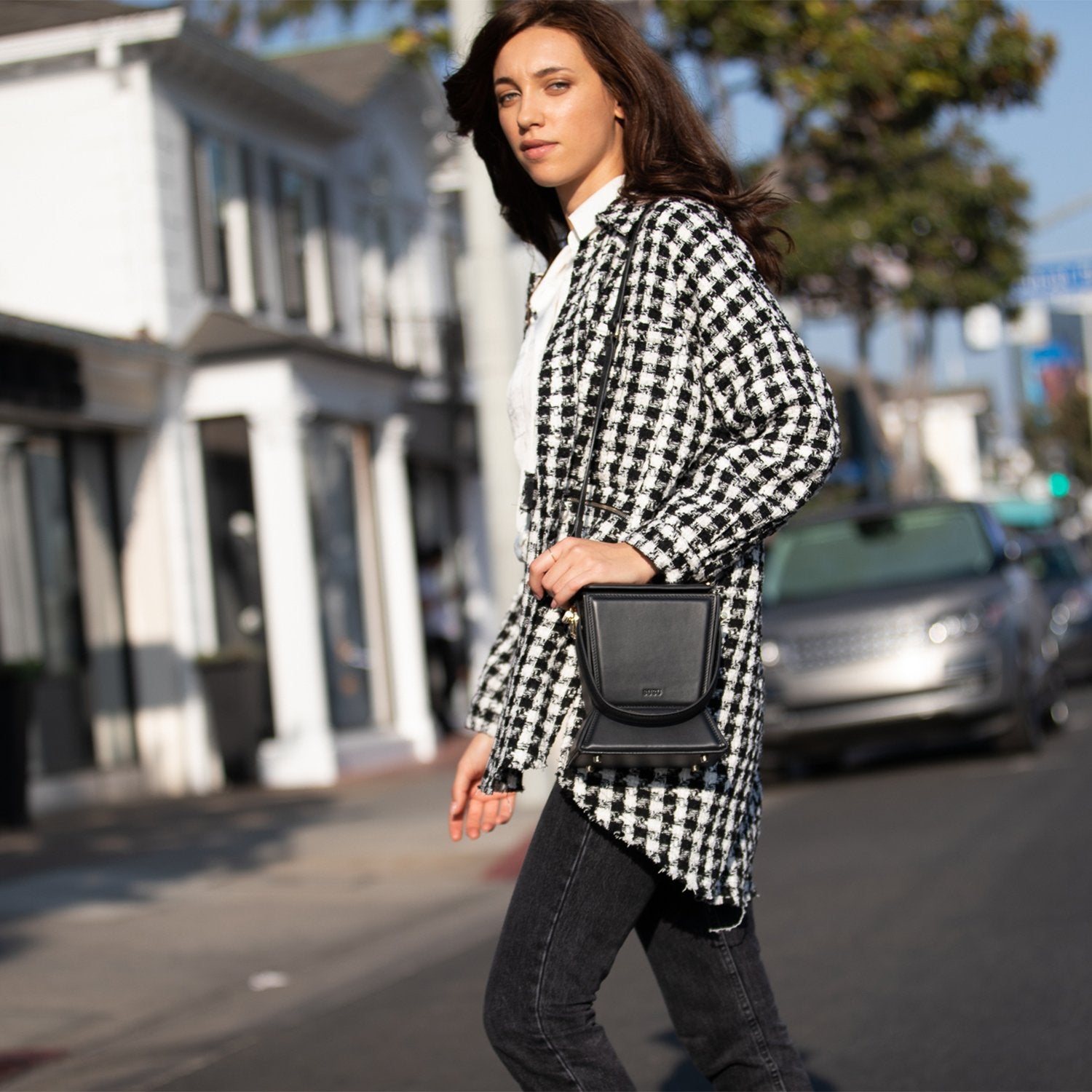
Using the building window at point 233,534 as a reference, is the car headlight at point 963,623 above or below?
below

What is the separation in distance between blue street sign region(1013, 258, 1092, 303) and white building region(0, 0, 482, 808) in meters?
13.3

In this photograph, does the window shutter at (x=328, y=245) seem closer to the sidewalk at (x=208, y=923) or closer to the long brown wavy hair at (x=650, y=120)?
the sidewalk at (x=208, y=923)

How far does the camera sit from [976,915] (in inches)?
267

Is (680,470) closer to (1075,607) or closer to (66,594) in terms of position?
(66,594)

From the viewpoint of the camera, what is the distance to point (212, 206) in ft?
55.9

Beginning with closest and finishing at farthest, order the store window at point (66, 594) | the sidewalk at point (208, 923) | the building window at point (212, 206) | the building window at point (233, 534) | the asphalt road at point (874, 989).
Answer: the asphalt road at point (874, 989), the sidewalk at point (208, 923), the store window at point (66, 594), the building window at point (233, 534), the building window at point (212, 206)

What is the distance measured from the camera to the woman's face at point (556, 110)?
273 centimetres

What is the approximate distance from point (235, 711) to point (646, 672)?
1373 centimetres

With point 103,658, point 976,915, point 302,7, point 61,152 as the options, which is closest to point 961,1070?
point 976,915

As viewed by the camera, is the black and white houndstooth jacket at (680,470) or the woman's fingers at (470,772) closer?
the black and white houndstooth jacket at (680,470)

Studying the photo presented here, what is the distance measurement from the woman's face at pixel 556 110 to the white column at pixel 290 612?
44.8 feet

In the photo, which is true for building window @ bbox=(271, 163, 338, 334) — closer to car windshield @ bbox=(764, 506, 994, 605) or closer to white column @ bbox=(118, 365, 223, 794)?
white column @ bbox=(118, 365, 223, 794)

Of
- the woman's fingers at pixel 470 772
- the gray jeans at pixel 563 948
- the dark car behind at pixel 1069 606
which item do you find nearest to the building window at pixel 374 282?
the dark car behind at pixel 1069 606

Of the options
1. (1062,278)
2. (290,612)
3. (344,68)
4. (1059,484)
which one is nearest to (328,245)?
(344,68)
